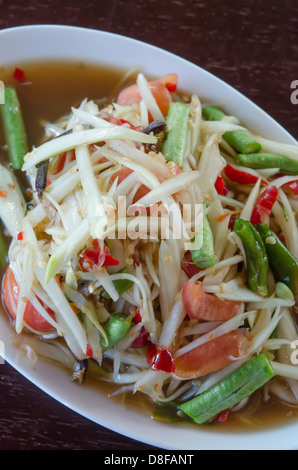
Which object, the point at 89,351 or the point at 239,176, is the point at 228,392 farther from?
the point at 239,176

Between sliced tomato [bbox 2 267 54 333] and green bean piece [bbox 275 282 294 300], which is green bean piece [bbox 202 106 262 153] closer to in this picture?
green bean piece [bbox 275 282 294 300]

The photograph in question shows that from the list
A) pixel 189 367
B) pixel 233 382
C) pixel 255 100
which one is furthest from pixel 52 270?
pixel 255 100

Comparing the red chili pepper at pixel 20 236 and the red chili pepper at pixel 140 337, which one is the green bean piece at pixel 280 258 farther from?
the red chili pepper at pixel 20 236

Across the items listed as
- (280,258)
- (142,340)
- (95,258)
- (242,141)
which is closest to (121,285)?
(95,258)

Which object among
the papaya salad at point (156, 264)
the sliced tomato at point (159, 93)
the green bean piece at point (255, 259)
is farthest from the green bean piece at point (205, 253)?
the sliced tomato at point (159, 93)

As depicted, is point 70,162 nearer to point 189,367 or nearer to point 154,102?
point 154,102

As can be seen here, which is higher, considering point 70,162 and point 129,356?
point 70,162
